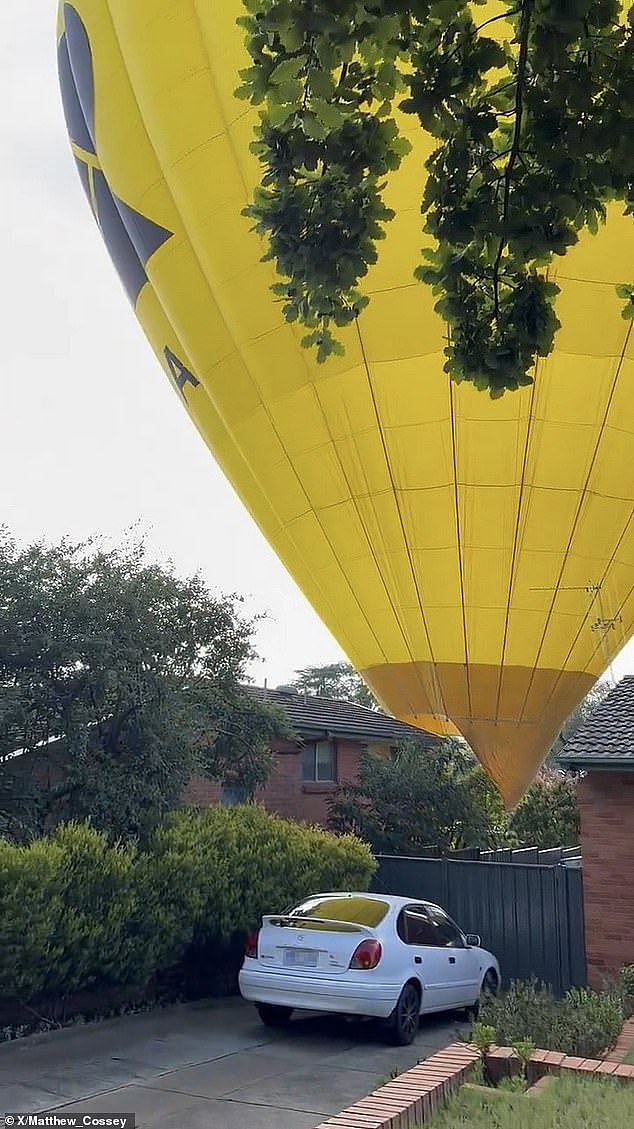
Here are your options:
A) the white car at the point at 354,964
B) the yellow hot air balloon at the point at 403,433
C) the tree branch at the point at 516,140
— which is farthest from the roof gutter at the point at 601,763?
the tree branch at the point at 516,140

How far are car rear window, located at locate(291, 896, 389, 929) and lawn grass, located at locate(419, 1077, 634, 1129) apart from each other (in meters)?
4.28

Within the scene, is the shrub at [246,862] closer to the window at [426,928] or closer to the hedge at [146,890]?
the hedge at [146,890]

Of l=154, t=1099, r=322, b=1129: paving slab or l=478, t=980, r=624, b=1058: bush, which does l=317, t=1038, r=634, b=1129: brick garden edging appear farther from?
l=154, t=1099, r=322, b=1129: paving slab

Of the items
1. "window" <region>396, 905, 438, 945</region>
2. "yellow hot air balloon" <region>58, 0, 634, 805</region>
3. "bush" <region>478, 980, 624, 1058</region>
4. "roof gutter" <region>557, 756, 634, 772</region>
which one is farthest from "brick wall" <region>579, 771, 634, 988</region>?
"yellow hot air balloon" <region>58, 0, 634, 805</region>

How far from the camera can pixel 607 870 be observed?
12852 millimetres

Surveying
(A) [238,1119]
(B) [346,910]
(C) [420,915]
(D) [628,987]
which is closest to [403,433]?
(A) [238,1119]

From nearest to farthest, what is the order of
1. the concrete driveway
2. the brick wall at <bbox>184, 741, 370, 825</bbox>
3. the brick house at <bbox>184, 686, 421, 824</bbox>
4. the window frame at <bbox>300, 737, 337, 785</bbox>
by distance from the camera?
the concrete driveway
the brick wall at <bbox>184, 741, 370, 825</bbox>
the brick house at <bbox>184, 686, 421, 824</bbox>
the window frame at <bbox>300, 737, 337, 785</bbox>

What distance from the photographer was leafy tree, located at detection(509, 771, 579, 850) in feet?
75.5

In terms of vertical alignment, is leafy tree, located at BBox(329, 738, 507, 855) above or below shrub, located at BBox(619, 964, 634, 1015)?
above

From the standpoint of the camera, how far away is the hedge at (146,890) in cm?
913

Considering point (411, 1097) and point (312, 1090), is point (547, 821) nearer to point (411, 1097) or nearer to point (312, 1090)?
point (312, 1090)

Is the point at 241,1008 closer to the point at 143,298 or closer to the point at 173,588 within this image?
the point at 173,588

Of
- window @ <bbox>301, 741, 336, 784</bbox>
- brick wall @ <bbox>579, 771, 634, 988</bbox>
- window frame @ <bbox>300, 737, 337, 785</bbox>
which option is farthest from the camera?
window @ <bbox>301, 741, 336, 784</bbox>

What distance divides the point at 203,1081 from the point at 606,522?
5.80m
